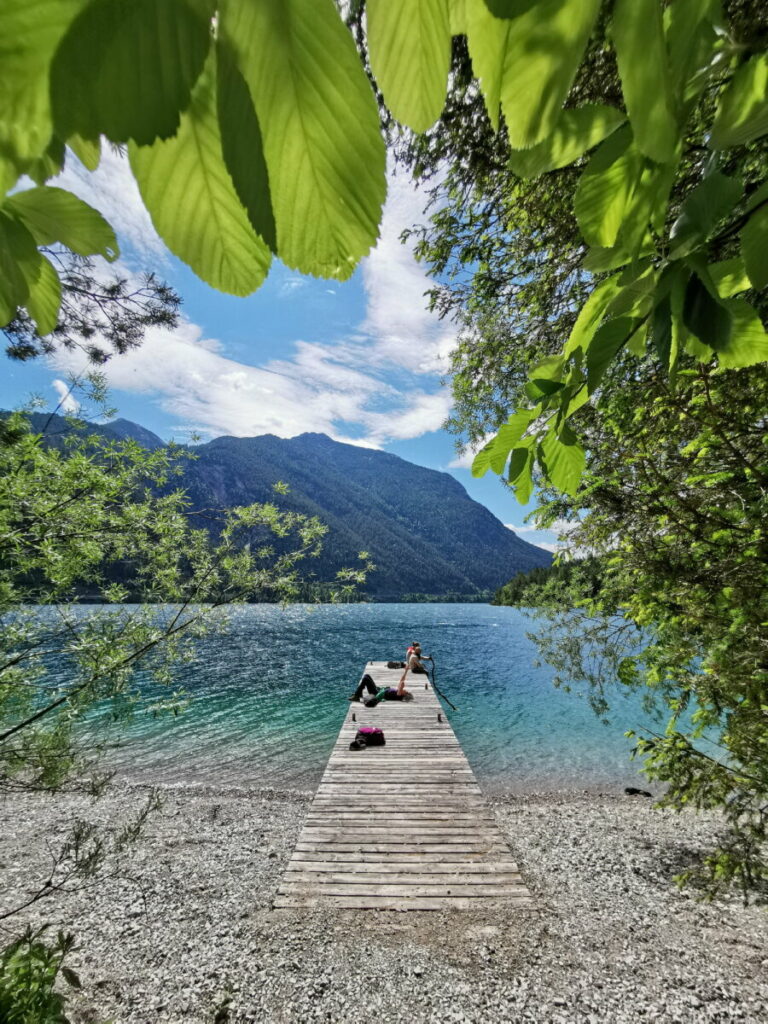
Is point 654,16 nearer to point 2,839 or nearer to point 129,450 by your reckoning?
point 129,450

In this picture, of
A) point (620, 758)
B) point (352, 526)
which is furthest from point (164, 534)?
point (352, 526)

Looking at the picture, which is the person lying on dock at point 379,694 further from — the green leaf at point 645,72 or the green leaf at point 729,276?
the green leaf at point 645,72

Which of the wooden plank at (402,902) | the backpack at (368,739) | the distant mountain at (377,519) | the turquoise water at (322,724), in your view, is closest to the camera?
the wooden plank at (402,902)

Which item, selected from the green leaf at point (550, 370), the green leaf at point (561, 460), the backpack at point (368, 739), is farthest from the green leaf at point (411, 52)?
the backpack at point (368, 739)

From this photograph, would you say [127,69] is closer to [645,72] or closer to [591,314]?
[645,72]

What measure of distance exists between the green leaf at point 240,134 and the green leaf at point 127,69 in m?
0.06

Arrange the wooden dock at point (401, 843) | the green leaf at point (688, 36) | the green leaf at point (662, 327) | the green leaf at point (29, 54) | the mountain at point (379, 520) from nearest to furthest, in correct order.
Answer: the green leaf at point (29, 54)
the green leaf at point (688, 36)
the green leaf at point (662, 327)
the wooden dock at point (401, 843)
the mountain at point (379, 520)

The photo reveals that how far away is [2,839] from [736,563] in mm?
15765

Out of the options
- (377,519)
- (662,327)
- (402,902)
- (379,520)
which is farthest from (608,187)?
(377,519)

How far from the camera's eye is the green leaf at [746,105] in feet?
1.71

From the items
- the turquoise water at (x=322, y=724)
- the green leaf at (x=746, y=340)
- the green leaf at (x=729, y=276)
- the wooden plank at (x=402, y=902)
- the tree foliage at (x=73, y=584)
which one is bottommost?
the turquoise water at (x=322, y=724)

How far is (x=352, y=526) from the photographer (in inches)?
5787

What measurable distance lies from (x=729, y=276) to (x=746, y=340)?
15cm

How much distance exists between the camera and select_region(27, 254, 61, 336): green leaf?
0.54m
